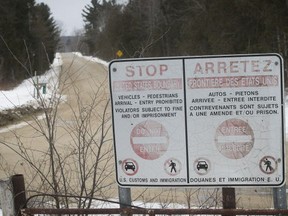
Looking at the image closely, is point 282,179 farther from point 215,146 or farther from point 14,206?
point 14,206

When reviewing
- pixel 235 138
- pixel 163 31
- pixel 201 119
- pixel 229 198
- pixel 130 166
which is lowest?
pixel 229 198

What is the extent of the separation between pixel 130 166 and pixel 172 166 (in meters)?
0.27

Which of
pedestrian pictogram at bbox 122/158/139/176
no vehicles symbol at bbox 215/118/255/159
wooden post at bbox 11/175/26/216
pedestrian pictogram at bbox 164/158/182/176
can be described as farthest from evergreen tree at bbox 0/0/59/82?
no vehicles symbol at bbox 215/118/255/159

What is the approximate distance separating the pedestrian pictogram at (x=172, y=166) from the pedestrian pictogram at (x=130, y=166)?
19 centimetres

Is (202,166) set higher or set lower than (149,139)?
lower

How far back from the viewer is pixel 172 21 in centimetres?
4066

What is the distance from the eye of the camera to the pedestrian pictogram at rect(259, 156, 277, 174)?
2.34 meters

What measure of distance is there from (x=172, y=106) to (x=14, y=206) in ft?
3.94

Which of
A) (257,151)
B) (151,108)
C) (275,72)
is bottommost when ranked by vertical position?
(257,151)

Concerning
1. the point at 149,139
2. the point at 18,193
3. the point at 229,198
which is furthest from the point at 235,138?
the point at 18,193

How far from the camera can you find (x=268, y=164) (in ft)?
7.70

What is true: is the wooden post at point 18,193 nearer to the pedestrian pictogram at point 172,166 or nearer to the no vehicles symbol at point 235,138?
the pedestrian pictogram at point 172,166

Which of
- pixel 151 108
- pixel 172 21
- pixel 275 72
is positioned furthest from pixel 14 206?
pixel 172 21

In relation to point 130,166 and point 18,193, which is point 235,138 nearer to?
point 130,166
